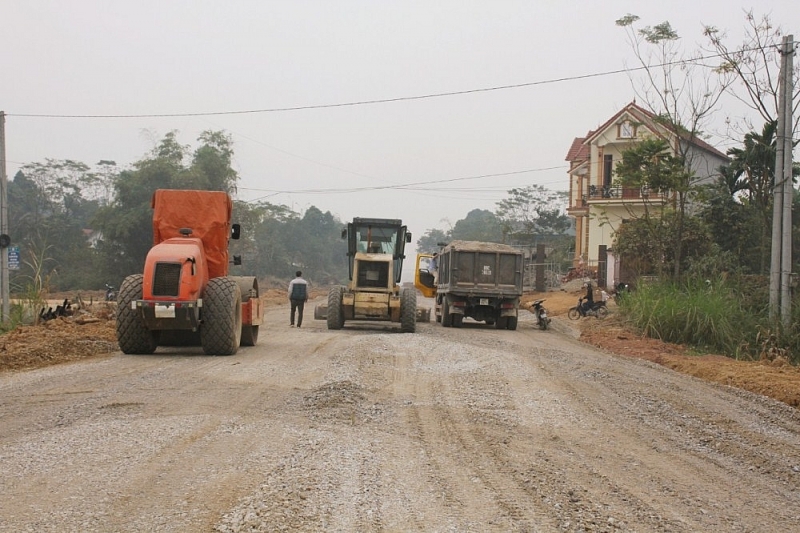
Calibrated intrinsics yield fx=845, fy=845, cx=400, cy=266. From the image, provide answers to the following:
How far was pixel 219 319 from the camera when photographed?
1469 cm

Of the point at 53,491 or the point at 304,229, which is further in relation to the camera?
the point at 304,229

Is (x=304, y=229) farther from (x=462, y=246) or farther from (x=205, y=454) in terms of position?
(x=205, y=454)

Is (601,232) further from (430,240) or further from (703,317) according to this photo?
(430,240)

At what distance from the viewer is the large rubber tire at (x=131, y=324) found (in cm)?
1435

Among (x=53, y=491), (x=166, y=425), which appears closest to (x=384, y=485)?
(x=53, y=491)

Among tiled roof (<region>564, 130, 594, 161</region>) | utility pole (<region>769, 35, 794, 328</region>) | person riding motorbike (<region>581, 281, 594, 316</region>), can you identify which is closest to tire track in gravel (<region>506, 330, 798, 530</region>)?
utility pole (<region>769, 35, 794, 328</region>)

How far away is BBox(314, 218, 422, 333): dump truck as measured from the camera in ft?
71.7

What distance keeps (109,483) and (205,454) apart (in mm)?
1066

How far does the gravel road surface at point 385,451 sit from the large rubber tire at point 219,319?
1.35m

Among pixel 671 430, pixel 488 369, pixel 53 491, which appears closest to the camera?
pixel 53 491

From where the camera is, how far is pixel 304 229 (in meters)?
95.9

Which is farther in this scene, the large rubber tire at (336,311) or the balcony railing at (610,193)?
the balcony railing at (610,193)

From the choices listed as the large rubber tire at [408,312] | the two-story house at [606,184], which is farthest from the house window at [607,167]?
the large rubber tire at [408,312]

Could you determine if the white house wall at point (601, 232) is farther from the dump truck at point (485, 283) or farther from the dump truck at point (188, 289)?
the dump truck at point (188, 289)
